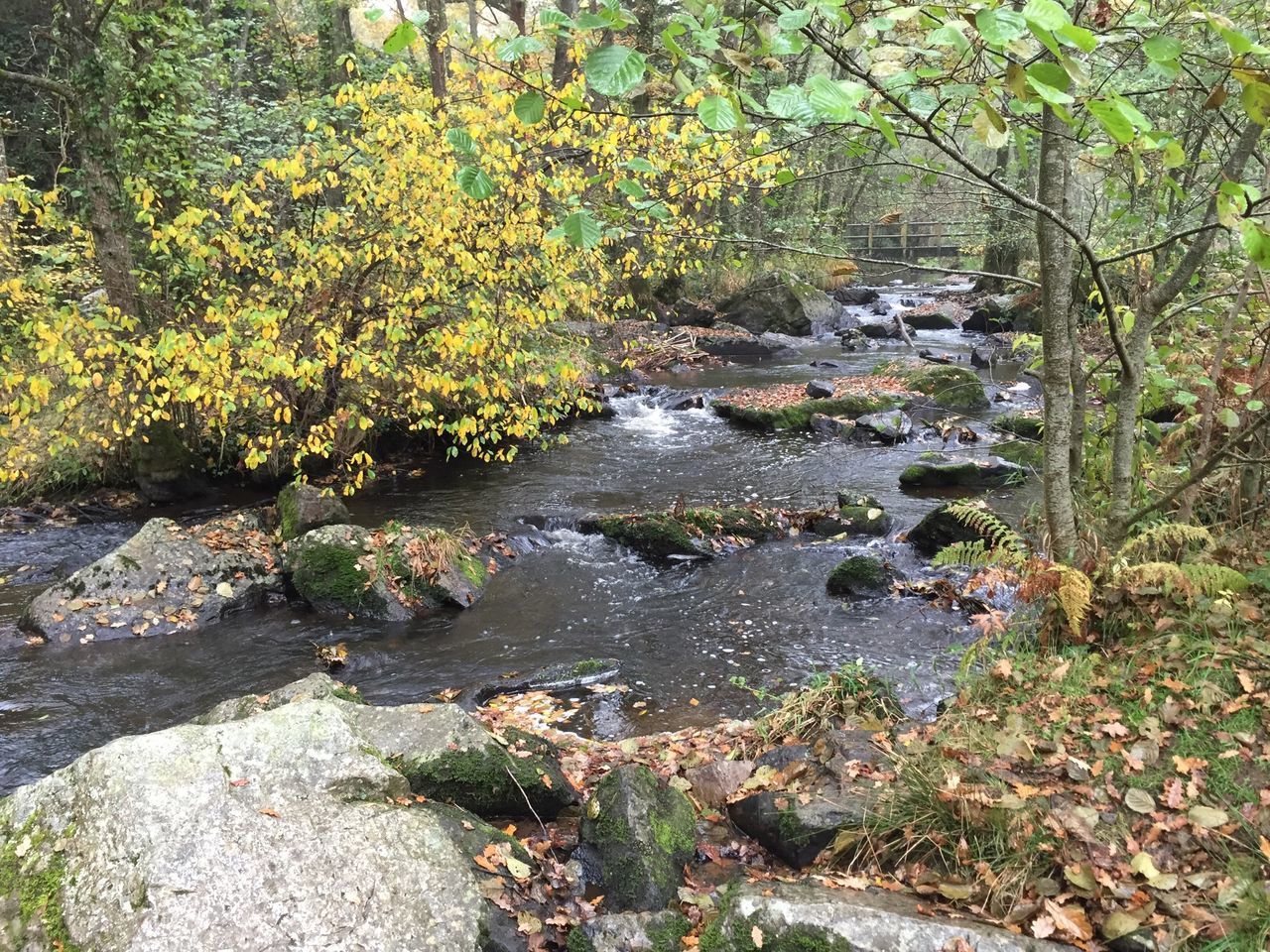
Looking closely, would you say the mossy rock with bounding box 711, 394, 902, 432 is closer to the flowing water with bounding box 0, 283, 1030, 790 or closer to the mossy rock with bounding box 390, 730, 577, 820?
the flowing water with bounding box 0, 283, 1030, 790

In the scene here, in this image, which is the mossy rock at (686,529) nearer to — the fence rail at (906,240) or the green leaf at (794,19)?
the green leaf at (794,19)

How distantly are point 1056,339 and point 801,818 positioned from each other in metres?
2.97

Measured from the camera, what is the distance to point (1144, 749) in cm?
368

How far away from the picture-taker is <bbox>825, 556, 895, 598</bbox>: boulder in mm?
8547

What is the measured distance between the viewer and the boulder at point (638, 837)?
3.78 metres

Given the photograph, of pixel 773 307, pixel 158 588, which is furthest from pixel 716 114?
pixel 773 307

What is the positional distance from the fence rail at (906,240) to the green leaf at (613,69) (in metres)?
36.8

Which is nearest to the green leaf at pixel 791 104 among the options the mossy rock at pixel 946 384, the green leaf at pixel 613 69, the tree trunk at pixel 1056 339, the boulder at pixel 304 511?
the green leaf at pixel 613 69

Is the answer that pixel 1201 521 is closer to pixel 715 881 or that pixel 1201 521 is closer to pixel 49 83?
pixel 715 881

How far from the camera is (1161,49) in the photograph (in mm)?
2150

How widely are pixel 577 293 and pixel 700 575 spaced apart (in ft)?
12.7

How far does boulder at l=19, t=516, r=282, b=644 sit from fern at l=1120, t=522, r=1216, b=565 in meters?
8.14

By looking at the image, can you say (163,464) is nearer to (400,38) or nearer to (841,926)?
(400,38)

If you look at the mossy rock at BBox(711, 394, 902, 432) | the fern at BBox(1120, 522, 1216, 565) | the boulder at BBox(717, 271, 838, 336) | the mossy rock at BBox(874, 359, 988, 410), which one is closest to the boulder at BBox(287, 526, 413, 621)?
the fern at BBox(1120, 522, 1216, 565)
